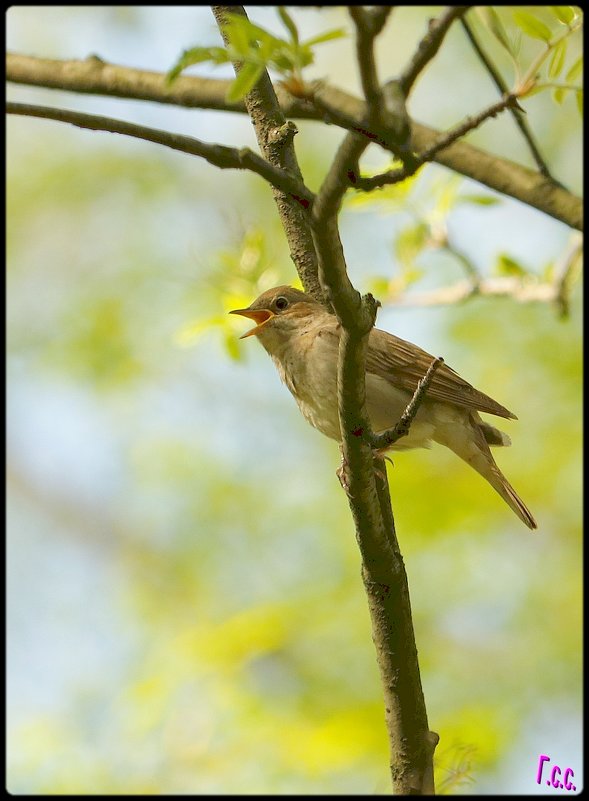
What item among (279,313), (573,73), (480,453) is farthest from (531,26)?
(480,453)

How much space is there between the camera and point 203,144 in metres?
2.88

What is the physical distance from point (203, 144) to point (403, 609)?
6.96 ft

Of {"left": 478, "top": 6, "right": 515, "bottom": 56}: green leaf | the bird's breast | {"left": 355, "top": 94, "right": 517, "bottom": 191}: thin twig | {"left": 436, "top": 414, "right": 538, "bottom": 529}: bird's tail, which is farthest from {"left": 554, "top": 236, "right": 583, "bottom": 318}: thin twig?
{"left": 355, "top": 94, "right": 517, "bottom": 191}: thin twig

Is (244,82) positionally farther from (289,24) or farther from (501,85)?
(501,85)

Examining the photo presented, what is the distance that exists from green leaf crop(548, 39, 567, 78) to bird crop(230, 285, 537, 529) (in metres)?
2.32

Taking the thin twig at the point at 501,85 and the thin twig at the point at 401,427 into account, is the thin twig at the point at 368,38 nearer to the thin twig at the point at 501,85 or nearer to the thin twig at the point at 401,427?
the thin twig at the point at 401,427

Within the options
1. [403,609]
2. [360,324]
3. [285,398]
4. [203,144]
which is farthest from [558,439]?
[203,144]

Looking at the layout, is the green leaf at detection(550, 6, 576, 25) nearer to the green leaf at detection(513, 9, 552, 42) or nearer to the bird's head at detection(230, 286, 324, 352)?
the green leaf at detection(513, 9, 552, 42)

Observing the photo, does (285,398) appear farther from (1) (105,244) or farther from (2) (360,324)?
(2) (360,324)

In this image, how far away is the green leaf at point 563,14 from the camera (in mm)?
3660

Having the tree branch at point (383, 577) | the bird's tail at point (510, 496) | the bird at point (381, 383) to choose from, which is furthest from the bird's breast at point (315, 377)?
the tree branch at point (383, 577)

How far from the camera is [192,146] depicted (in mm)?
2896

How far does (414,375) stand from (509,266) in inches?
38.0

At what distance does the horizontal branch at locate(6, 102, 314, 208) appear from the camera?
2.76 m
